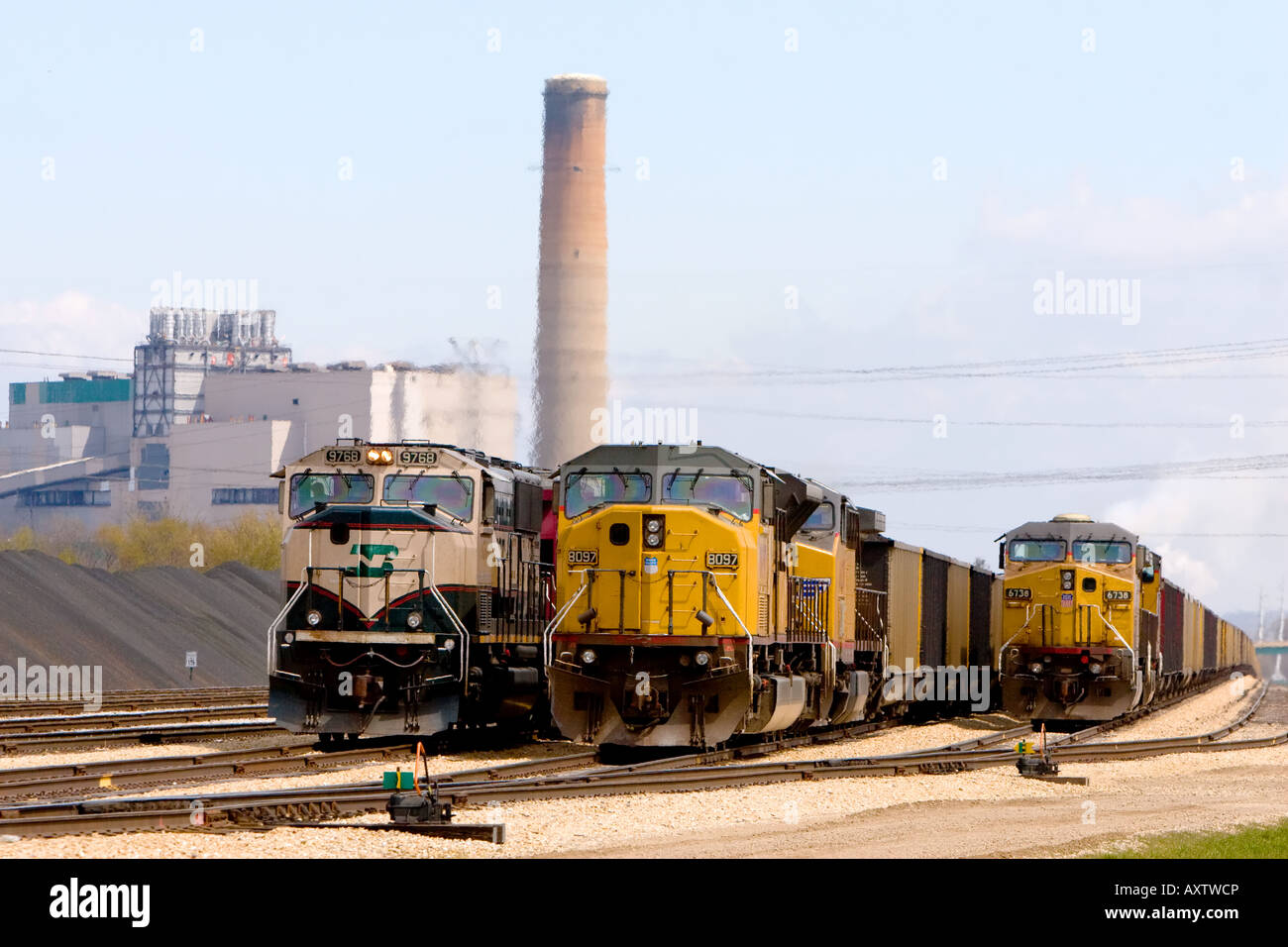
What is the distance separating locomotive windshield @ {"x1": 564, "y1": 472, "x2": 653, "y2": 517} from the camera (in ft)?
75.1

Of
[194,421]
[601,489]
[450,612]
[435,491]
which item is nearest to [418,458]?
[435,491]

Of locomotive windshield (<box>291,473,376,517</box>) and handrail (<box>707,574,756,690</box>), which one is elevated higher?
locomotive windshield (<box>291,473,376,517</box>)

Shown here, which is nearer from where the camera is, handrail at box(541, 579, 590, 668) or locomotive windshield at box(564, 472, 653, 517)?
handrail at box(541, 579, 590, 668)

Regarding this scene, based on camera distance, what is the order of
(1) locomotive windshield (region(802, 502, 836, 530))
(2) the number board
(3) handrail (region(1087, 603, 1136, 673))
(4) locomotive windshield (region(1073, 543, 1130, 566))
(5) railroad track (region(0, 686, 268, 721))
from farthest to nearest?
(5) railroad track (region(0, 686, 268, 721)) → (4) locomotive windshield (region(1073, 543, 1130, 566)) → (3) handrail (region(1087, 603, 1136, 673)) → (1) locomotive windshield (region(802, 502, 836, 530)) → (2) the number board

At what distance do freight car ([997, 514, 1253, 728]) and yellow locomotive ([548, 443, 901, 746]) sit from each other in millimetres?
11316

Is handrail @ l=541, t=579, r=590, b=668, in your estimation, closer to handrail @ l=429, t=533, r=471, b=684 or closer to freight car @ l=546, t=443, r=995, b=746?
freight car @ l=546, t=443, r=995, b=746

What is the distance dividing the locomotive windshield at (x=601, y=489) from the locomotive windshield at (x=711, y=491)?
291 mm

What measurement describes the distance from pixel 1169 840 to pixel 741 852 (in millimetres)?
4221

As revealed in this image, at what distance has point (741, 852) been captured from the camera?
13930 mm

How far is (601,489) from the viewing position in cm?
2311

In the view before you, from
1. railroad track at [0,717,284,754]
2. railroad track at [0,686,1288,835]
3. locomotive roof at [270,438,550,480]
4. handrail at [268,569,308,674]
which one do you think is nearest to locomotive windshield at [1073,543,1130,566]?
railroad track at [0,686,1288,835]

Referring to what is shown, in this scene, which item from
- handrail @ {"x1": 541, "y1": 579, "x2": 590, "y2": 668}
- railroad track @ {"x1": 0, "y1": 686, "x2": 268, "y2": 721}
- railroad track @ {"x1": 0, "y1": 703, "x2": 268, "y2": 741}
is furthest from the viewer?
railroad track @ {"x1": 0, "y1": 686, "x2": 268, "y2": 721}
